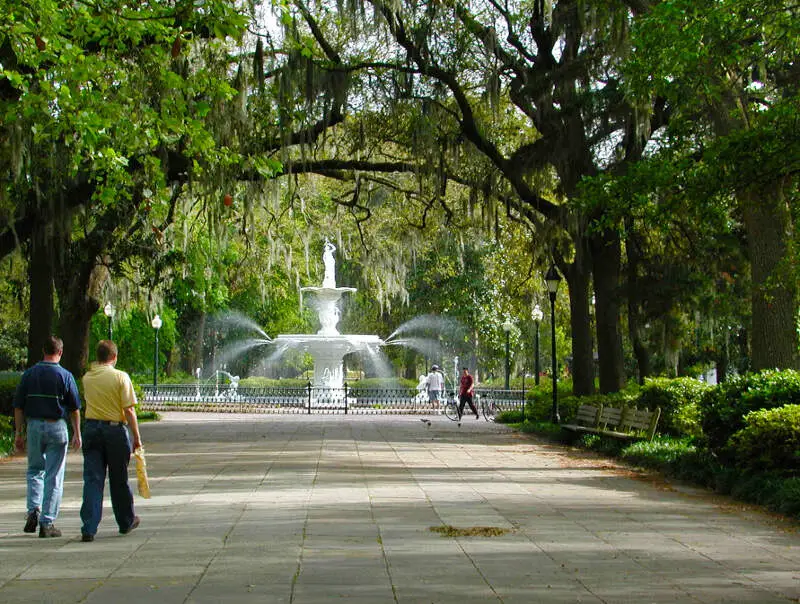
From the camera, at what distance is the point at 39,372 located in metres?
8.81

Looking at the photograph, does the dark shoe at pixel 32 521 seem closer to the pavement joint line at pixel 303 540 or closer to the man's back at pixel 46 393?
the man's back at pixel 46 393

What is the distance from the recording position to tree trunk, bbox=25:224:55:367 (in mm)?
20656

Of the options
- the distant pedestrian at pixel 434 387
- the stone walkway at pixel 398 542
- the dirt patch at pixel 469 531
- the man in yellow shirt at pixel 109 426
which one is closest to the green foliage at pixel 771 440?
the stone walkway at pixel 398 542

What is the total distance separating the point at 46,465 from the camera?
8648 mm

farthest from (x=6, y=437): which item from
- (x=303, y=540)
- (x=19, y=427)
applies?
(x=303, y=540)

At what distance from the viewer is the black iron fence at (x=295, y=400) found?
123 ft

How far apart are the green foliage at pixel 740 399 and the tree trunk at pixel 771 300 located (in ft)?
7.34

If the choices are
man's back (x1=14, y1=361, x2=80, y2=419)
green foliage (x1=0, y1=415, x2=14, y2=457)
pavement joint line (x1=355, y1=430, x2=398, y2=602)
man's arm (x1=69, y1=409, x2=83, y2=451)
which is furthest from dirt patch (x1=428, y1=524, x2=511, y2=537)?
green foliage (x1=0, y1=415, x2=14, y2=457)

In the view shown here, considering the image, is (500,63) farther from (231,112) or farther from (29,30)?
(29,30)

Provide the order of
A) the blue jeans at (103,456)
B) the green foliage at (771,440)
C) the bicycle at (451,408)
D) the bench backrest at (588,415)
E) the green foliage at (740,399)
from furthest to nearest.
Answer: the bicycle at (451,408) → the bench backrest at (588,415) → the green foliage at (740,399) → the green foliage at (771,440) → the blue jeans at (103,456)

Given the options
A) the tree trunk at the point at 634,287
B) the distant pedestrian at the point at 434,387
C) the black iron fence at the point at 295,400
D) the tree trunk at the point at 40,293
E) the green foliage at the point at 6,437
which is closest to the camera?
the green foliage at the point at 6,437

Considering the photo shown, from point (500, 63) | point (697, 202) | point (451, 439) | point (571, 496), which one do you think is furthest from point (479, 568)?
point (500, 63)

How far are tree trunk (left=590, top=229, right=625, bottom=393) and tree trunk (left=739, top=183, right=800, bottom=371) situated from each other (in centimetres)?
585

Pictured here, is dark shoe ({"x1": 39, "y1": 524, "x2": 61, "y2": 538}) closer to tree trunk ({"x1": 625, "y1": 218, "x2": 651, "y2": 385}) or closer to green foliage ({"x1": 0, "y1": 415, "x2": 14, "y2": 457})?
green foliage ({"x1": 0, "y1": 415, "x2": 14, "y2": 457})
